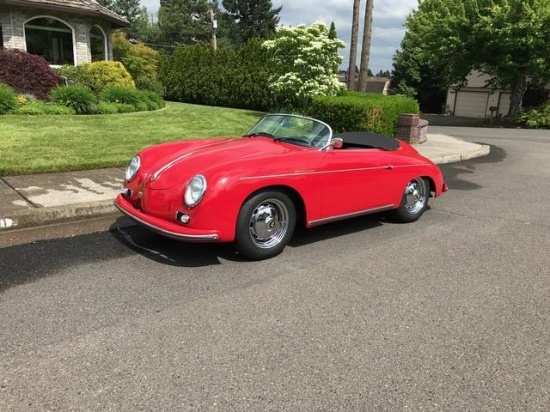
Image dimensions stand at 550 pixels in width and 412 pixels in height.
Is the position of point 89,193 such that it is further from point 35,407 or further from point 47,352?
point 35,407

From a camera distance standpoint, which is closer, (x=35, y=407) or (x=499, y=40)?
(x=35, y=407)

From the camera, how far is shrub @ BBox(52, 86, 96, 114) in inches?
493

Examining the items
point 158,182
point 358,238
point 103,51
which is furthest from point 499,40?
point 158,182

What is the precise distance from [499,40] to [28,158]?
2333 centimetres

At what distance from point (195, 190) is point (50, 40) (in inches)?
688

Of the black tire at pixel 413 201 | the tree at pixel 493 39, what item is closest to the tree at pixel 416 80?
the tree at pixel 493 39

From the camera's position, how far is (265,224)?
424 centimetres

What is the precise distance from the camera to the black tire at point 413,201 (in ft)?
18.4

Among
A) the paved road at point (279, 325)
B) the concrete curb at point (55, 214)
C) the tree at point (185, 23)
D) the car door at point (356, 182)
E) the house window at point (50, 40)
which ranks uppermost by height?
the tree at point (185, 23)

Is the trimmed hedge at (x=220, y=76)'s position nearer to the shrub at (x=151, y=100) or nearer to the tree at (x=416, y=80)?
the shrub at (x=151, y=100)

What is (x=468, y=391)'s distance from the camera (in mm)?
2545

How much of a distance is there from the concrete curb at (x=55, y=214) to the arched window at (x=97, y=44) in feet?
54.4

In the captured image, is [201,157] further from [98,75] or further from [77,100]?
[98,75]

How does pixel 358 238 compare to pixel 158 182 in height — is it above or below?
below
